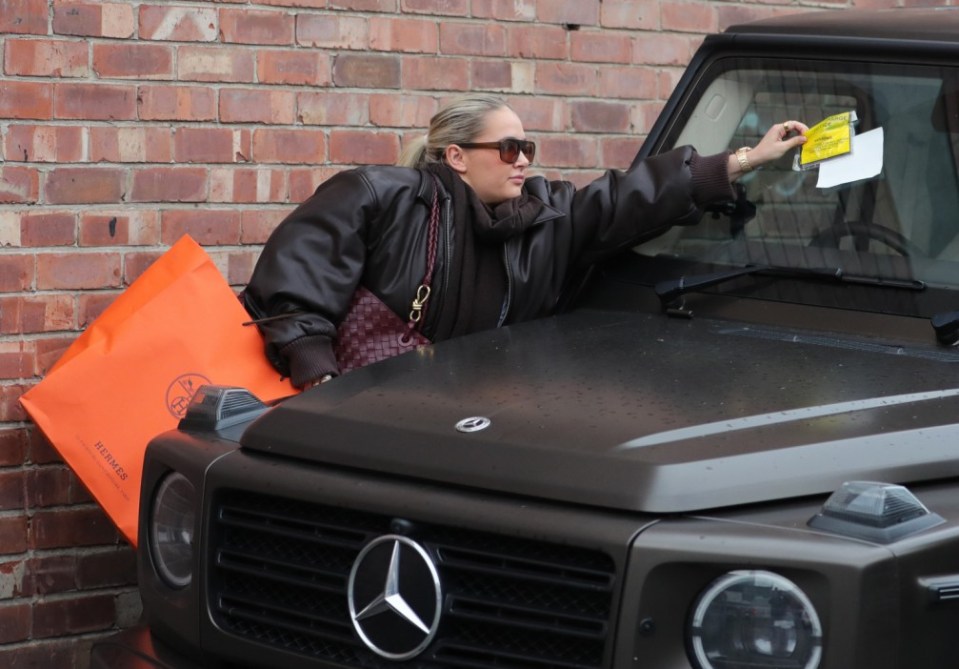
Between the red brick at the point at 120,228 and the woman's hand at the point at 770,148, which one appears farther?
the red brick at the point at 120,228

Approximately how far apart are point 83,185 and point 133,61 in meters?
0.40

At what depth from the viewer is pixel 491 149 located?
4082 millimetres

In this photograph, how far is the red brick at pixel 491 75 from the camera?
520cm

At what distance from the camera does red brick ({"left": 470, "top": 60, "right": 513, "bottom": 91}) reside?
205 inches

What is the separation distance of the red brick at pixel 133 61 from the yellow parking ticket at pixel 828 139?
6.62 feet

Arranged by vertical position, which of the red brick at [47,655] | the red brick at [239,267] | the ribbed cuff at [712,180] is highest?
the ribbed cuff at [712,180]

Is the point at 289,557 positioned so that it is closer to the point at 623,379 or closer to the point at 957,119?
the point at 623,379

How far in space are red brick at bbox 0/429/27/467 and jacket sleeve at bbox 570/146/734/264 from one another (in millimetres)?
1710

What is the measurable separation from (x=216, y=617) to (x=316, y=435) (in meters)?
0.40

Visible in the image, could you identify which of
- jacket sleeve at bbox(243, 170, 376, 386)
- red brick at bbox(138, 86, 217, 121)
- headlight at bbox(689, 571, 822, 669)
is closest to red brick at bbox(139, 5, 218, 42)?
red brick at bbox(138, 86, 217, 121)

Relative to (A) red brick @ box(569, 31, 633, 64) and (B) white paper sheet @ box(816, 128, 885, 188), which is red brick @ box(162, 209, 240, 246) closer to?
(A) red brick @ box(569, 31, 633, 64)

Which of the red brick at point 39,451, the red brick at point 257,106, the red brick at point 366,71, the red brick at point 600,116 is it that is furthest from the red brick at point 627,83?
the red brick at point 39,451

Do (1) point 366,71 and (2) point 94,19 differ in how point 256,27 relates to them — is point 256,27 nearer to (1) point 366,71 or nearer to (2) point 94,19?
(1) point 366,71

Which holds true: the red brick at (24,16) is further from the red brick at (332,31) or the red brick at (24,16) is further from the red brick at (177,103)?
the red brick at (332,31)
